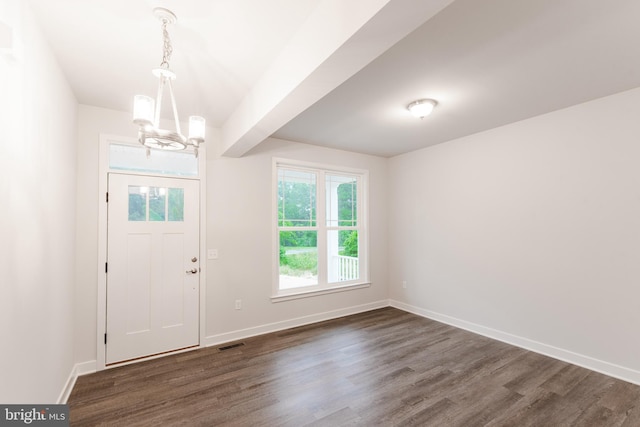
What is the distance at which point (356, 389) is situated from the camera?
2.51 m

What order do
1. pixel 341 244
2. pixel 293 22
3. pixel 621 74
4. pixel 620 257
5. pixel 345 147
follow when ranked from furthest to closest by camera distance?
pixel 341 244
pixel 345 147
pixel 620 257
pixel 621 74
pixel 293 22

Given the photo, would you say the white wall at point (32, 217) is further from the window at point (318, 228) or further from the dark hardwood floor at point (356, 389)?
the window at point (318, 228)

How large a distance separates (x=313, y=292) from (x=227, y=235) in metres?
1.55

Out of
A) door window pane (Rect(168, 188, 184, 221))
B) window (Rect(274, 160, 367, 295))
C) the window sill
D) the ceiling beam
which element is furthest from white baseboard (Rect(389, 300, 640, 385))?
door window pane (Rect(168, 188, 184, 221))

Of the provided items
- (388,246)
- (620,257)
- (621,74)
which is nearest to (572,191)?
(620,257)

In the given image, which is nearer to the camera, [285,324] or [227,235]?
[227,235]

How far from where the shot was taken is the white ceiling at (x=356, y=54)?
64.1 inches

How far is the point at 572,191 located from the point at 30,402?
473cm

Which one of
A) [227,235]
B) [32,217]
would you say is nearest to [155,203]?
[227,235]

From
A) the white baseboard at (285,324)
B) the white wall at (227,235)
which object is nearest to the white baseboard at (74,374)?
the white wall at (227,235)

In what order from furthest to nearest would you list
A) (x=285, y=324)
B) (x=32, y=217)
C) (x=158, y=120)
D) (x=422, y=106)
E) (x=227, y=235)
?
(x=285, y=324) < (x=227, y=235) < (x=422, y=106) < (x=158, y=120) < (x=32, y=217)

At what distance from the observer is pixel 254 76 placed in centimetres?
240

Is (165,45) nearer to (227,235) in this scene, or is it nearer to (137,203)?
(137,203)

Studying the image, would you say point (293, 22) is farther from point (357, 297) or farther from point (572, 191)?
point (357, 297)
